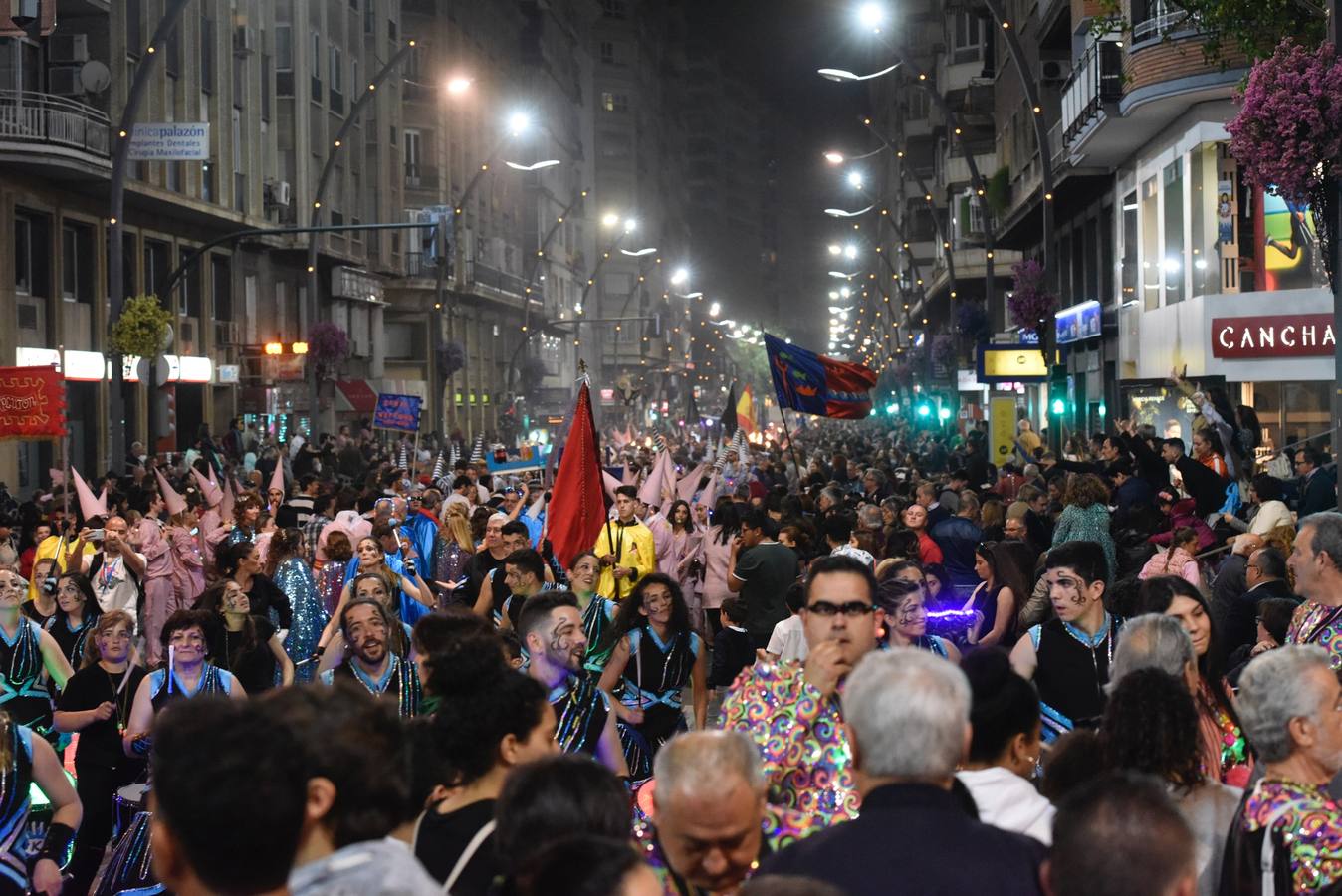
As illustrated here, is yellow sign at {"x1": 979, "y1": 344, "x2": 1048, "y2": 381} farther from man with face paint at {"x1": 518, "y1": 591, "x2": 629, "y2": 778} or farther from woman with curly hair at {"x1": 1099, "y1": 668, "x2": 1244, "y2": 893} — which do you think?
woman with curly hair at {"x1": 1099, "y1": 668, "x2": 1244, "y2": 893}

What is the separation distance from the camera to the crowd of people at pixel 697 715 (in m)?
3.79

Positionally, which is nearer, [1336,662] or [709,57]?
→ [1336,662]

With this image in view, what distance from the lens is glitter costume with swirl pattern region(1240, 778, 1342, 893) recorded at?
452cm

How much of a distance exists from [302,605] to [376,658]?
4243 mm

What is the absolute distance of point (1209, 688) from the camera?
22.0 feet

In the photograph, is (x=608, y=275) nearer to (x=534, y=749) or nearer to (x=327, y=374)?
(x=327, y=374)

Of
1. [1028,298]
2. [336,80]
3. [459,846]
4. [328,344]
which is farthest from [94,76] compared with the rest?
[459,846]

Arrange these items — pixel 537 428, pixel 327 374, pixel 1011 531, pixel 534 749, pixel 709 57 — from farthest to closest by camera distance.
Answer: pixel 709 57 → pixel 537 428 → pixel 327 374 → pixel 1011 531 → pixel 534 749

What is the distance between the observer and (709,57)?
650ft

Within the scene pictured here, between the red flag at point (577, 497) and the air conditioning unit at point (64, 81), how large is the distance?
2562 centimetres

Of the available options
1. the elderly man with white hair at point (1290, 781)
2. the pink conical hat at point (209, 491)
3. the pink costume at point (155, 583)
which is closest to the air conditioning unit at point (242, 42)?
the pink conical hat at point (209, 491)

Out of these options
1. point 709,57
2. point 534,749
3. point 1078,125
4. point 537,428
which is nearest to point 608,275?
point 537,428

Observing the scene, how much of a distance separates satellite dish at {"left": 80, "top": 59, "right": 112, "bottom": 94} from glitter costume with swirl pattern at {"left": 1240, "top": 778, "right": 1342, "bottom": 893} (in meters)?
32.6

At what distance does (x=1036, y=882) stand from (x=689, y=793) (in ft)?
2.65
